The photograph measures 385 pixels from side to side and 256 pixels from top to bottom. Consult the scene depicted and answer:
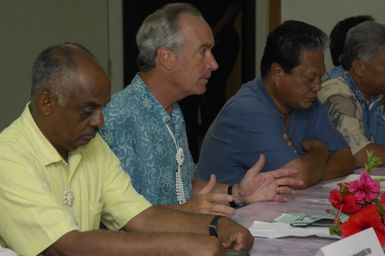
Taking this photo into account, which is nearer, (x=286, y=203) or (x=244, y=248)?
(x=244, y=248)

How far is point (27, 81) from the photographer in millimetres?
5320

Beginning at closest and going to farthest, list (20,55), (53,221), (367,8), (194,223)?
(53,221) → (194,223) → (20,55) → (367,8)

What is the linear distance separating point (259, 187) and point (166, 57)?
0.58 m

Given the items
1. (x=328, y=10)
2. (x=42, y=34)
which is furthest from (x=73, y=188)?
(x=328, y=10)

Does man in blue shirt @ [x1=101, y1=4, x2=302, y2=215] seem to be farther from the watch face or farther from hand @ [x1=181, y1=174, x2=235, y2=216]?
the watch face

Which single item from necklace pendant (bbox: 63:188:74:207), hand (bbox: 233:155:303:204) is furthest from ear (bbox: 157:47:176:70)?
necklace pendant (bbox: 63:188:74:207)

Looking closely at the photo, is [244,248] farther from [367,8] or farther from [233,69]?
[233,69]

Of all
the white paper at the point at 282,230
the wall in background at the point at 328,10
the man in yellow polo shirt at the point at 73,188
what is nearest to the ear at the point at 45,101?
the man in yellow polo shirt at the point at 73,188

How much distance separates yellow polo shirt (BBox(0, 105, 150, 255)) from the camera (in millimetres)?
1940

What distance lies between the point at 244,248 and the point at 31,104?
0.69m

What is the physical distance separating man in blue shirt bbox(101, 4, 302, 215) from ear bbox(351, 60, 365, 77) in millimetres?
1334

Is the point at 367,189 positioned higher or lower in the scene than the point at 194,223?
higher

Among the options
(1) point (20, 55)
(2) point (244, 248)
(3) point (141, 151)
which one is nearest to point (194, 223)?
(2) point (244, 248)

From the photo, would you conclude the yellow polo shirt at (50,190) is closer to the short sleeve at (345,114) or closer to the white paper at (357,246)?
the white paper at (357,246)
